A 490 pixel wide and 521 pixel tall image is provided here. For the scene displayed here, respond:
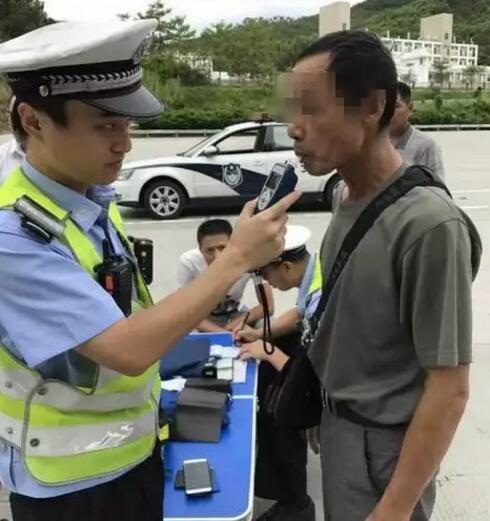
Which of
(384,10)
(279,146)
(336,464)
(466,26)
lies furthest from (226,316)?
(384,10)

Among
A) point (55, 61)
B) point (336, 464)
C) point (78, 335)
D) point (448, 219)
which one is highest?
point (55, 61)

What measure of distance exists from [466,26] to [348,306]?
109 metres

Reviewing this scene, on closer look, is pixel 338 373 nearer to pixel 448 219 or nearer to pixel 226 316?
pixel 448 219

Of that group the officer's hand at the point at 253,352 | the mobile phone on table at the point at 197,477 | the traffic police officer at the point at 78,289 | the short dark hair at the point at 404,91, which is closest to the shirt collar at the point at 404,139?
the short dark hair at the point at 404,91

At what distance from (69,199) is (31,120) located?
6.3 inches

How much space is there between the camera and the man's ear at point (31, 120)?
3.75 feet

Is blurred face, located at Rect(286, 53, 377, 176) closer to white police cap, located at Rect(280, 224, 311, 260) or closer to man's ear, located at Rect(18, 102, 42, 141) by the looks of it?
man's ear, located at Rect(18, 102, 42, 141)

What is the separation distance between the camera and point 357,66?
46.4 inches

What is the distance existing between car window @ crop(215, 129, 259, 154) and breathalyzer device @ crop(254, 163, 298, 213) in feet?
21.1

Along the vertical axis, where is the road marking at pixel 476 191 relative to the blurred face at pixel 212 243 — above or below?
below

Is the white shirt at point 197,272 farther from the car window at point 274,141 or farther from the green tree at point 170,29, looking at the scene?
the green tree at point 170,29

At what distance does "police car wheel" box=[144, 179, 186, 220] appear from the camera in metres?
7.81

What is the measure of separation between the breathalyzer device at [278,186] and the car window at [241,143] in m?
6.42

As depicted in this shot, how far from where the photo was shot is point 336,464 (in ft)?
4.73
